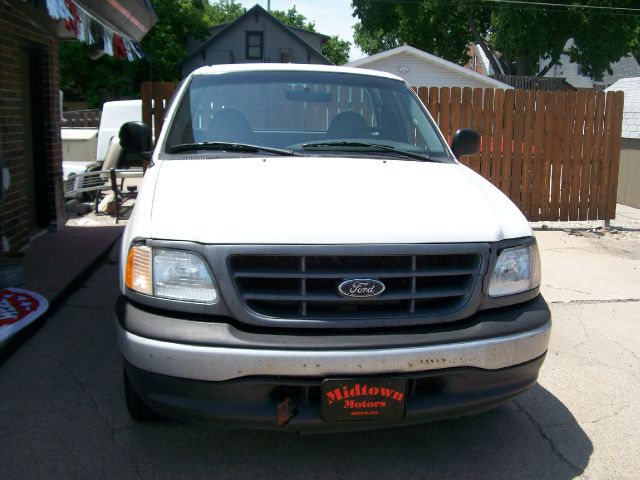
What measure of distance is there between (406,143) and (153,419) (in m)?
2.25

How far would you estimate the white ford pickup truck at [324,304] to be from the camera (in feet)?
8.65

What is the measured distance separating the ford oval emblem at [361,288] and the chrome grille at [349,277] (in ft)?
0.06

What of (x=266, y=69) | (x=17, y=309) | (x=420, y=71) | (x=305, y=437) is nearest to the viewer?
(x=305, y=437)

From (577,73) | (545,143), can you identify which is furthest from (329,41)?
(545,143)

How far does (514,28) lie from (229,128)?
32.0m

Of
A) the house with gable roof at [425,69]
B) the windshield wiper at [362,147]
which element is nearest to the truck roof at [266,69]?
the windshield wiper at [362,147]

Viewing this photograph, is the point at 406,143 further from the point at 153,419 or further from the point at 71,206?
the point at 71,206

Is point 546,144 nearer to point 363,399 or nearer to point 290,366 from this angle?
point 363,399

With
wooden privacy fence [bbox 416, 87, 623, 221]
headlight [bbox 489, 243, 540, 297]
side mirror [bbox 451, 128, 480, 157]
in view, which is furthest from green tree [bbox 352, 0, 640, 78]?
headlight [bbox 489, 243, 540, 297]

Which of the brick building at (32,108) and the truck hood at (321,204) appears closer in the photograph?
the truck hood at (321,204)

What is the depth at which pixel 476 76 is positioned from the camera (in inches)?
1000

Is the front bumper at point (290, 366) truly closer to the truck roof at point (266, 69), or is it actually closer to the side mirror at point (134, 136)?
the side mirror at point (134, 136)

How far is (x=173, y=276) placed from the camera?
108 inches

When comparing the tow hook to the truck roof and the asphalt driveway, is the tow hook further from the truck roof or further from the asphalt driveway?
the truck roof
